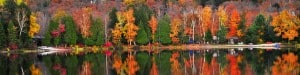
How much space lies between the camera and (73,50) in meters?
77.4

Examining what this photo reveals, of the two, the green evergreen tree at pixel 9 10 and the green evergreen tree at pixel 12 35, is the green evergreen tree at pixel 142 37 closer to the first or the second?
the green evergreen tree at pixel 9 10

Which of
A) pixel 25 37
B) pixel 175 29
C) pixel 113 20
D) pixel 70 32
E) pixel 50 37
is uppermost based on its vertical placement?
pixel 113 20

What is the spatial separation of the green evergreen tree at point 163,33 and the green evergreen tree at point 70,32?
36.0ft

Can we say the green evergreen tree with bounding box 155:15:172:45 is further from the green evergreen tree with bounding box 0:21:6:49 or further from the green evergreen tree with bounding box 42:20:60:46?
the green evergreen tree with bounding box 0:21:6:49

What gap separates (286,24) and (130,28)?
65.8 feet

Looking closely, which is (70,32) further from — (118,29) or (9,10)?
(9,10)

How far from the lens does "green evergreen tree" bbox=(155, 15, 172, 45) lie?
83.1m

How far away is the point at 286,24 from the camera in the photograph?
8200cm

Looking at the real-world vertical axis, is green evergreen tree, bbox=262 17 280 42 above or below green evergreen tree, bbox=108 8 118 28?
below

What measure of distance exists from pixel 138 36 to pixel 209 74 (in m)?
46.3

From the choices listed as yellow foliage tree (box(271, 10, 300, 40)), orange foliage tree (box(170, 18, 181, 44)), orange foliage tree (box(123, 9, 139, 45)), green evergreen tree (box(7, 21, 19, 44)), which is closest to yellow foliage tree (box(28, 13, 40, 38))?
green evergreen tree (box(7, 21, 19, 44))

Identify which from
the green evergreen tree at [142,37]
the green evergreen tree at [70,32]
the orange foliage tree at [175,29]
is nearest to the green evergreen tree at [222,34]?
the orange foliage tree at [175,29]

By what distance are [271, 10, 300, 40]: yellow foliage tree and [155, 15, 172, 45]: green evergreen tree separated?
1374cm

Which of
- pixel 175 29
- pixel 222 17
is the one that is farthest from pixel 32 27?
pixel 222 17
